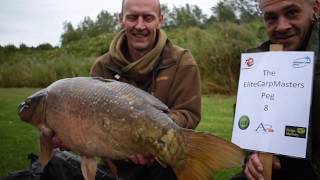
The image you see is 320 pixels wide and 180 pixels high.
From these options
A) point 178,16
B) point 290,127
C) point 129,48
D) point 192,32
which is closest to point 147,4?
point 129,48

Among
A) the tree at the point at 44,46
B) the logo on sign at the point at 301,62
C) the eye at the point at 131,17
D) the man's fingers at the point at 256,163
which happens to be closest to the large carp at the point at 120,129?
the man's fingers at the point at 256,163

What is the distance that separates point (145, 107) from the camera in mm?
2754

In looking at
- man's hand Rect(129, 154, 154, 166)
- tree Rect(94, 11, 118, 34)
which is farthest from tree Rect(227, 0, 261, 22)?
man's hand Rect(129, 154, 154, 166)

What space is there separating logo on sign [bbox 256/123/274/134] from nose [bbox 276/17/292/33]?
0.71 metres

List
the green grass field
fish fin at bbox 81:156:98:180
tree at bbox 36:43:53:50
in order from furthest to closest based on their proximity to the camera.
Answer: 1. tree at bbox 36:43:53:50
2. the green grass field
3. fish fin at bbox 81:156:98:180

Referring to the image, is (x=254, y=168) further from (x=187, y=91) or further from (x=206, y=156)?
(x=187, y=91)

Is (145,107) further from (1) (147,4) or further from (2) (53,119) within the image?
(1) (147,4)

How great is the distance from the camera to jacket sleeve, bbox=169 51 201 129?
155 inches

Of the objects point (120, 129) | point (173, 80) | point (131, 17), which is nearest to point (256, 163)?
point (120, 129)

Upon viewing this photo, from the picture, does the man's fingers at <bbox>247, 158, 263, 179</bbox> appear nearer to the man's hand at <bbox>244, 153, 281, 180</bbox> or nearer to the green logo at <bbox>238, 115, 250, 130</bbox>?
the man's hand at <bbox>244, 153, 281, 180</bbox>

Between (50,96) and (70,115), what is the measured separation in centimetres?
23

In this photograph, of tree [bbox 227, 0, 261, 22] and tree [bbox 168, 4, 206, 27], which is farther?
tree [bbox 168, 4, 206, 27]

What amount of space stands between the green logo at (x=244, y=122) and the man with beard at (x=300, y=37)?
0.66 ft

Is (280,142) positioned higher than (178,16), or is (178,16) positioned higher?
(178,16)
